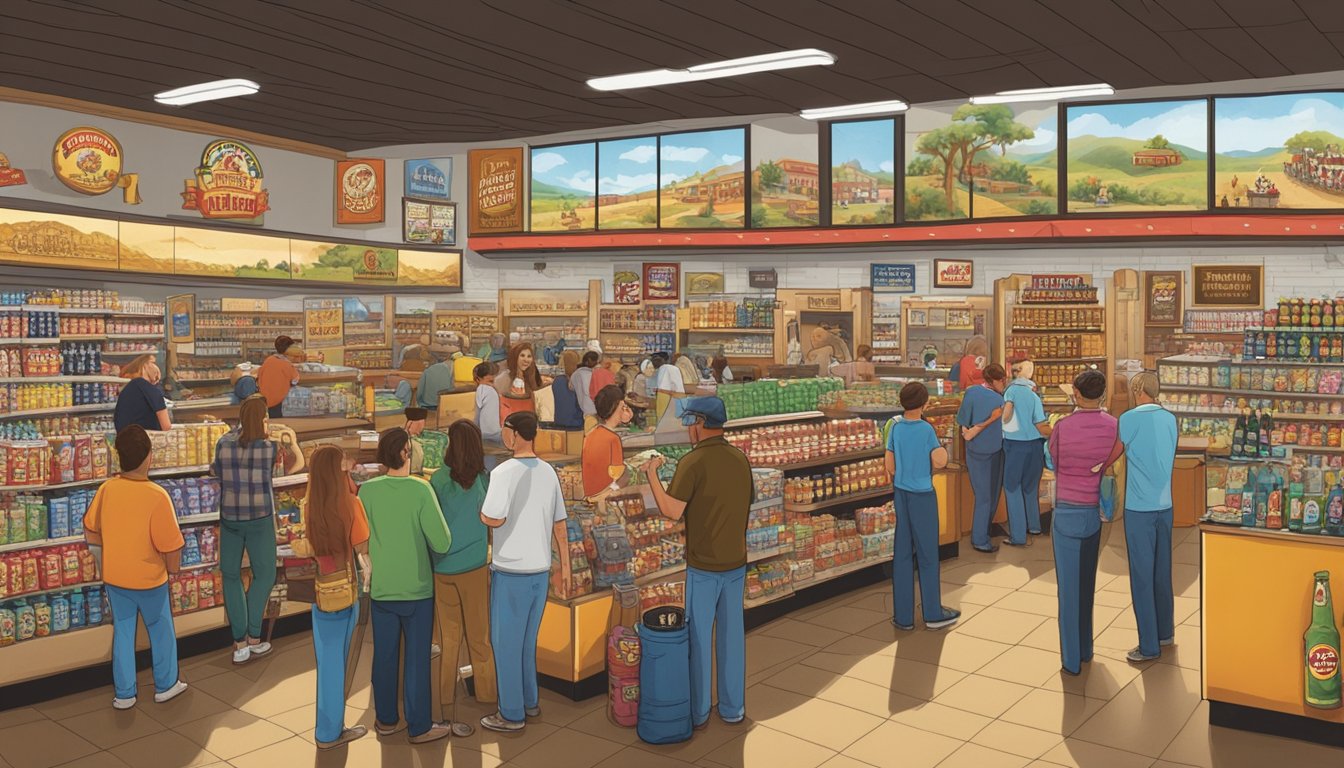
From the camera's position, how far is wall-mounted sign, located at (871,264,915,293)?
14938 mm

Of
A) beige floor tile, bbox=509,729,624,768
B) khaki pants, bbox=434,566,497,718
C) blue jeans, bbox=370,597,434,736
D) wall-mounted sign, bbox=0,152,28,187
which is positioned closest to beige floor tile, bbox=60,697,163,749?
blue jeans, bbox=370,597,434,736

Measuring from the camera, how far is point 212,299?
13773 mm

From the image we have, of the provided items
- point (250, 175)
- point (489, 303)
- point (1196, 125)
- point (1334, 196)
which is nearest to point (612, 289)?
point (489, 303)

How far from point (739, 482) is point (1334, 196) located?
1086 cm

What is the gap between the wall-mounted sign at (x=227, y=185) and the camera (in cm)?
1412

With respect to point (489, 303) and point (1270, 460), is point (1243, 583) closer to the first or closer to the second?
point (1270, 460)

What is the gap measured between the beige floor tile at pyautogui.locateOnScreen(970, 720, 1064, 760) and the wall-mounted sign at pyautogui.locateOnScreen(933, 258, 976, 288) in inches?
391

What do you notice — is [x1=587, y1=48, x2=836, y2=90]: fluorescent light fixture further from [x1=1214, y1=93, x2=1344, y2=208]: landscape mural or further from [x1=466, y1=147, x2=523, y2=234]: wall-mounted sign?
[x1=1214, y1=93, x2=1344, y2=208]: landscape mural

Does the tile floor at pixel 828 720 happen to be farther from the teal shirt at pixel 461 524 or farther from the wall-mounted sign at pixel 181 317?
the wall-mounted sign at pixel 181 317

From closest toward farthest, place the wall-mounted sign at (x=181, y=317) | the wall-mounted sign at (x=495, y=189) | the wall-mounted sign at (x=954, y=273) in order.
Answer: the wall-mounted sign at (x=181, y=317) → the wall-mounted sign at (x=954, y=273) → the wall-mounted sign at (x=495, y=189)

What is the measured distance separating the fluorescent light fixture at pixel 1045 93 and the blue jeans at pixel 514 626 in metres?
9.68

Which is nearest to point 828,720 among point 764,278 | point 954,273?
point 954,273

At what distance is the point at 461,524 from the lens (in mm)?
5367

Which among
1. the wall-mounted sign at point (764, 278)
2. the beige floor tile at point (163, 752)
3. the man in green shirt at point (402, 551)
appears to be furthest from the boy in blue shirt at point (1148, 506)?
the wall-mounted sign at point (764, 278)
